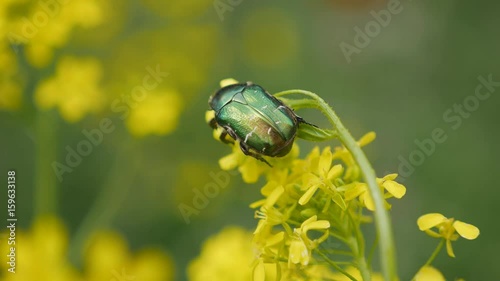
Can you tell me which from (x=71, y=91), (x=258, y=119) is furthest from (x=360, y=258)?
(x=71, y=91)

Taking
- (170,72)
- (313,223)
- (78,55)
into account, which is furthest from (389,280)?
(78,55)

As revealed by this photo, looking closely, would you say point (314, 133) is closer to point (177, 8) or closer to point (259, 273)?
point (259, 273)

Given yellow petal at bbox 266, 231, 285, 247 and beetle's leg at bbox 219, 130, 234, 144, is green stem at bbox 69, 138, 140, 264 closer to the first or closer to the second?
beetle's leg at bbox 219, 130, 234, 144

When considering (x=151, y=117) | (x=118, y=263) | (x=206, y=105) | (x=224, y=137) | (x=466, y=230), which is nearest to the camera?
(x=466, y=230)

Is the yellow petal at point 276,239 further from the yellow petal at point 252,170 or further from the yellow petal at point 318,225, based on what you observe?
the yellow petal at point 252,170

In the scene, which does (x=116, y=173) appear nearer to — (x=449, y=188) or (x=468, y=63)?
(x=449, y=188)

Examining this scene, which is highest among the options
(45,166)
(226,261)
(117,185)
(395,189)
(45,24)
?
(45,24)

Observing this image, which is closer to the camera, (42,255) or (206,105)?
(42,255)
